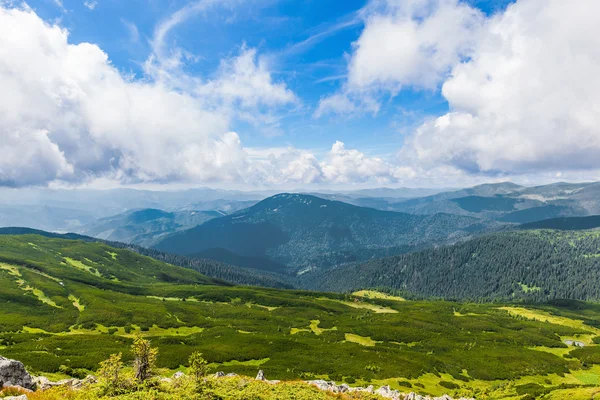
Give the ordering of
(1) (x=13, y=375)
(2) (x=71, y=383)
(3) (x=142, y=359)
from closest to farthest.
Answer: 1. (3) (x=142, y=359)
2. (1) (x=13, y=375)
3. (2) (x=71, y=383)

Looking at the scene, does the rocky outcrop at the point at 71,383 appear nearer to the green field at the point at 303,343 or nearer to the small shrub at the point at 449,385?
the green field at the point at 303,343

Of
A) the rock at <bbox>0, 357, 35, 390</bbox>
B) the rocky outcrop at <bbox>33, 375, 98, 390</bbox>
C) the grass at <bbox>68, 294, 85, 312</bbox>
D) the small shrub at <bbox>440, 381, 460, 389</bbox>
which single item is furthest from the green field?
the rock at <bbox>0, 357, 35, 390</bbox>

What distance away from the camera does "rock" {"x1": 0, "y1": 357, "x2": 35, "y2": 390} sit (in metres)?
25.9

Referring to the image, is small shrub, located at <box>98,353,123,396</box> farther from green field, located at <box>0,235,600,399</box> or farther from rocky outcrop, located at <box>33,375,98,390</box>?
green field, located at <box>0,235,600,399</box>

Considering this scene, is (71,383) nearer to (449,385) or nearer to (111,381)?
(111,381)

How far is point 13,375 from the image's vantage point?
88.4 ft

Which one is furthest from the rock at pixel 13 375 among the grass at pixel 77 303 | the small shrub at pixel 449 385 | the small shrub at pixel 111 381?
the grass at pixel 77 303

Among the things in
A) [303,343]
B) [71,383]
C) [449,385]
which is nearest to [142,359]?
[71,383]

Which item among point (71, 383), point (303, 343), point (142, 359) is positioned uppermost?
point (142, 359)

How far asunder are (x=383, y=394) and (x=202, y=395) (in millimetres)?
26666

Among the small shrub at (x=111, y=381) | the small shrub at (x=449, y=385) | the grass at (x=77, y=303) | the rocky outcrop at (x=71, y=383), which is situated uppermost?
the small shrub at (x=111, y=381)

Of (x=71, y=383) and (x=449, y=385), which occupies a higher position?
(x=71, y=383)

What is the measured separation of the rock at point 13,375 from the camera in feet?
85.0

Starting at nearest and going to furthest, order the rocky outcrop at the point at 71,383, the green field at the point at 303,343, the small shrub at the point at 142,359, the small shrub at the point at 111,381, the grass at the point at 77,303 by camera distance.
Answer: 1. the small shrub at the point at 111,381
2. the small shrub at the point at 142,359
3. the rocky outcrop at the point at 71,383
4. the green field at the point at 303,343
5. the grass at the point at 77,303
